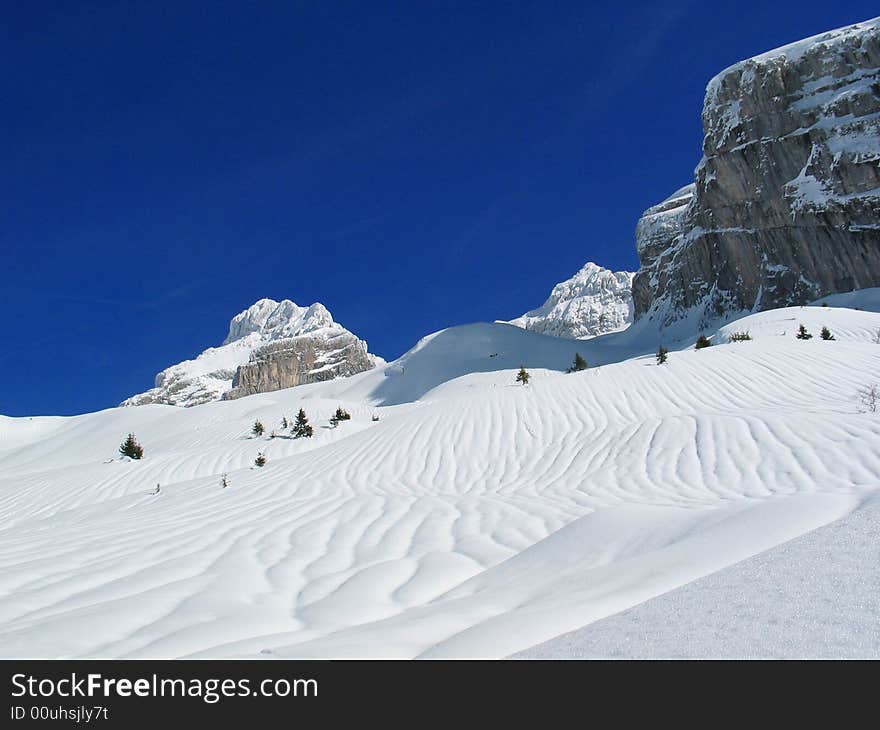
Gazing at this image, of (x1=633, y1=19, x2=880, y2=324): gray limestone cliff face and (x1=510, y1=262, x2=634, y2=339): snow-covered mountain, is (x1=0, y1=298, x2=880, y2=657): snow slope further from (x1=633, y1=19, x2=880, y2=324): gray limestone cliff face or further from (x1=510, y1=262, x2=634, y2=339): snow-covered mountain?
(x1=510, y1=262, x2=634, y2=339): snow-covered mountain

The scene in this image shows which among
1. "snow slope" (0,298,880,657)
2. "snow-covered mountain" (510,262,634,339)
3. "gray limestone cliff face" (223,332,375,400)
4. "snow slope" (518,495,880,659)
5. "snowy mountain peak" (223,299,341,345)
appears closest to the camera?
"snow slope" (518,495,880,659)

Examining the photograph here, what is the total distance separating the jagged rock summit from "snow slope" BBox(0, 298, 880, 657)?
9219 centimetres

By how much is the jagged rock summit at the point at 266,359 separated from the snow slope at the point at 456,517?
9219 centimetres

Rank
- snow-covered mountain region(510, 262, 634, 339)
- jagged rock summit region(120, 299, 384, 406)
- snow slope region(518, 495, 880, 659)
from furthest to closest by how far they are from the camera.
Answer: snow-covered mountain region(510, 262, 634, 339) < jagged rock summit region(120, 299, 384, 406) < snow slope region(518, 495, 880, 659)

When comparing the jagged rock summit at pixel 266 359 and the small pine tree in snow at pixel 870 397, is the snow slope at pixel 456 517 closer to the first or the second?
the small pine tree in snow at pixel 870 397

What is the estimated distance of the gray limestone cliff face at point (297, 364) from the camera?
104312mm

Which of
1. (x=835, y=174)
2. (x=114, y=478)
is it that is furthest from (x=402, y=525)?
(x=835, y=174)

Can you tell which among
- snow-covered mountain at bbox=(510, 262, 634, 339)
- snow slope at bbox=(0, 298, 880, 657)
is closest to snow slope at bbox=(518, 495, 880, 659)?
snow slope at bbox=(0, 298, 880, 657)

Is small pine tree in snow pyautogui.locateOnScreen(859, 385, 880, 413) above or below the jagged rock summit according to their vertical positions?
below

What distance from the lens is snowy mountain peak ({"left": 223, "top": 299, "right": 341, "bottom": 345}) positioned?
162500mm

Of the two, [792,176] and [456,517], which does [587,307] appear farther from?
[456,517]

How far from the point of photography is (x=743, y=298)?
5141cm

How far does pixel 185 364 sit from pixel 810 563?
16947cm

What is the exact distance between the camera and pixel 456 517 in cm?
531
